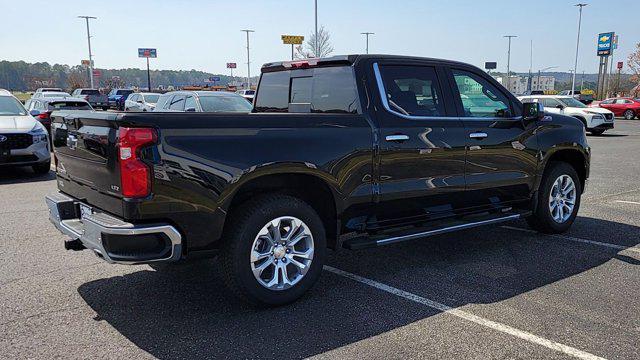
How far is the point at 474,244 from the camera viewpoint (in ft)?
19.0

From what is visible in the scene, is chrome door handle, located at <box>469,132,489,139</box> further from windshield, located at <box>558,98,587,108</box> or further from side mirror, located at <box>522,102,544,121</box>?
windshield, located at <box>558,98,587,108</box>

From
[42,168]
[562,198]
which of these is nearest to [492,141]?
[562,198]

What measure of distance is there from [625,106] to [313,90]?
36.7 meters

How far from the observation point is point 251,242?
3.78m

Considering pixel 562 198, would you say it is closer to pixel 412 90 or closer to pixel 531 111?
pixel 531 111

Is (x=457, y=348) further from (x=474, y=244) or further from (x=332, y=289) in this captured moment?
(x=474, y=244)

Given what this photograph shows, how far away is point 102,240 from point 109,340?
2.15 ft

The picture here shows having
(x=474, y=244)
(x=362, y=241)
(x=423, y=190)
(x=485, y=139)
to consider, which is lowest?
(x=474, y=244)

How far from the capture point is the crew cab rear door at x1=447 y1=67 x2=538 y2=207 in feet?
16.8

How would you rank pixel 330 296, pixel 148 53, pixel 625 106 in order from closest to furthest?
1. pixel 330 296
2. pixel 625 106
3. pixel 148 53

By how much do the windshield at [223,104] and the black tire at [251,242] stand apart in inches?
362

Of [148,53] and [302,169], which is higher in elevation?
[148,53]

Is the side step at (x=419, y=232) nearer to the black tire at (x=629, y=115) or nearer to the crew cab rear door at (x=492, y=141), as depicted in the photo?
the crew cab rear door at (x=492, y=141)

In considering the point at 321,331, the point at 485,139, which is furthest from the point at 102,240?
the point at 485,139
